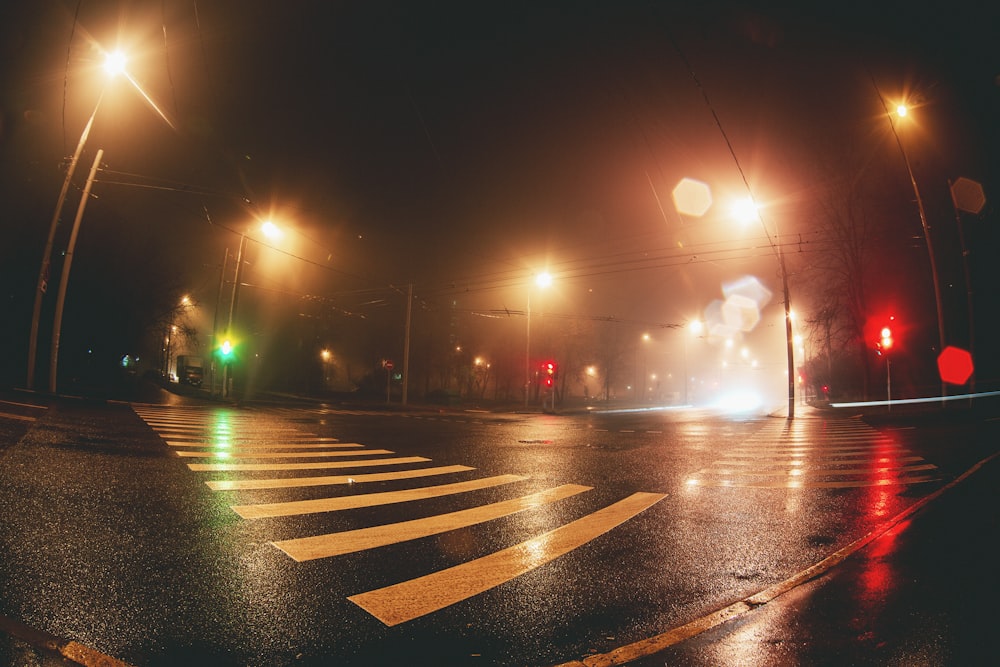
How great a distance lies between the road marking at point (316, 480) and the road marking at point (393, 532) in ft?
6.57

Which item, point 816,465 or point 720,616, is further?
point 816,465

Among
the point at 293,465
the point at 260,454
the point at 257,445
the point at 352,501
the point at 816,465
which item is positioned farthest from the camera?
the point at 257,445

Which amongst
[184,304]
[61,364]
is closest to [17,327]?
[61,364]

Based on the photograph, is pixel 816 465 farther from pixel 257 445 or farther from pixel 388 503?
pixel 257 445

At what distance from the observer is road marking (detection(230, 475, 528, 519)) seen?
4.71m

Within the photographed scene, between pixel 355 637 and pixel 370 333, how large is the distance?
5073 centimetres

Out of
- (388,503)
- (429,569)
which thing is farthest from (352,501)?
(429,569)

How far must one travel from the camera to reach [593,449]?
35.0ft

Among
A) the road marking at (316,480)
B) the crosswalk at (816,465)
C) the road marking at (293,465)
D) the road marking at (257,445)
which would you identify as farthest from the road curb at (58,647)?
the crosswalk at (816,465)

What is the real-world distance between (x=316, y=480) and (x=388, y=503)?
159cm

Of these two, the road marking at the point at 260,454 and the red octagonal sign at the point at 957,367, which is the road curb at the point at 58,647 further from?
the red octagonal sign at the point at 957,367

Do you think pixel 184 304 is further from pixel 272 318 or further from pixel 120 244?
pixel 272 318

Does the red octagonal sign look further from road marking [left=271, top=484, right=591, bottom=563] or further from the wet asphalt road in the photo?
road marking [left=271, top=484, right=591, bottom=563]

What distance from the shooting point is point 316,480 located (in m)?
6.23
